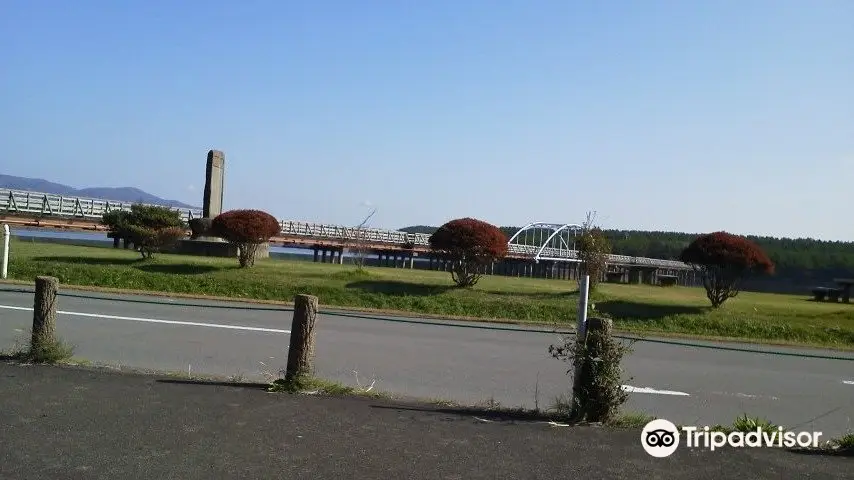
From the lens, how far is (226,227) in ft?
83.8

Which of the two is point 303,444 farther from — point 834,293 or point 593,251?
point 834,293

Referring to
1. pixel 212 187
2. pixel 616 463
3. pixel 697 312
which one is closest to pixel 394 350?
pixel 616 463

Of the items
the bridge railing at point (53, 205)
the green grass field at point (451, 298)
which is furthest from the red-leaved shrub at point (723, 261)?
the bridge railing at point (53, 205)

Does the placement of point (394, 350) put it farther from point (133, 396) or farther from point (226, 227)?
point (226, 227)

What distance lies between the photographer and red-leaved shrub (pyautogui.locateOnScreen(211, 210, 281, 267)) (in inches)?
1001

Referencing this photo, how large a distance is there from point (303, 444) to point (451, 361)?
6.09 meters

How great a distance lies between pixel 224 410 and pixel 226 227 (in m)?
19.1

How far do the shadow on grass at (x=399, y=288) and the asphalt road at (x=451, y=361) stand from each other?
4505mm

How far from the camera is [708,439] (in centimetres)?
671

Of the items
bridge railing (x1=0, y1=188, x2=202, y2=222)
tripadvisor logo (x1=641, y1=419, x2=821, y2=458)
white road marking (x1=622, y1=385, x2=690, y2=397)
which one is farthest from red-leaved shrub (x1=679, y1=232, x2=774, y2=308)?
bridge railing (x1=0, y1=188, x2=202, y2=222)

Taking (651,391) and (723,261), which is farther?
(723,261)

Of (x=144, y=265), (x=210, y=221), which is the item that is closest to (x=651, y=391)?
(x=144, y=265)

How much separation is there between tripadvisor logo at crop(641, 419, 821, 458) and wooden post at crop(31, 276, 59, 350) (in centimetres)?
644

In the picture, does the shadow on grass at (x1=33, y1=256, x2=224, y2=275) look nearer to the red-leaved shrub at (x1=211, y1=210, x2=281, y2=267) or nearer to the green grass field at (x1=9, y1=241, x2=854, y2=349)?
the green grass field at (x1=9, y1=241, x2=854, y2=349)
